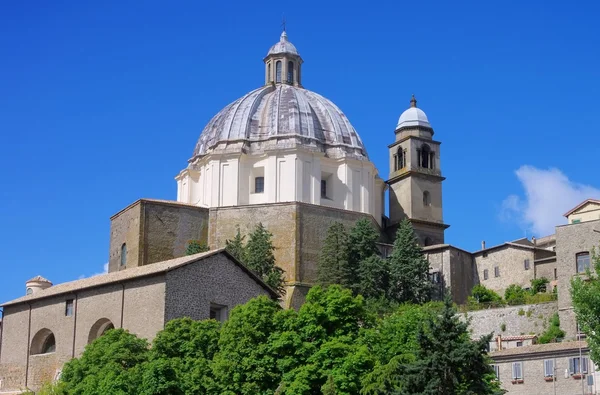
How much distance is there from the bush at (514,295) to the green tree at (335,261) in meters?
8.66

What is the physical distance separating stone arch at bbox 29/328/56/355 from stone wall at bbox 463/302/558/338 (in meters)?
19.4

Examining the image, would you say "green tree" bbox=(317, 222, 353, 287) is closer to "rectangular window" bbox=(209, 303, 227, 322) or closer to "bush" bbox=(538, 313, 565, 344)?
"bush" bbox=(538, 313, 565, 344)

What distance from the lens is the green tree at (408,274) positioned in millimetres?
62875

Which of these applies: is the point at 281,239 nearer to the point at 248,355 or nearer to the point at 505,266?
the point at 505,266

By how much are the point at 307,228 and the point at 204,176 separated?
825 cm

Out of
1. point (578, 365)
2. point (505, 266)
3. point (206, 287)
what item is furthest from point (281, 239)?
point (578, 365)

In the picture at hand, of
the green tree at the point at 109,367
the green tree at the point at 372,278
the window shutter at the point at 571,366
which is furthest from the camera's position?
the green tree at the point at 372,278

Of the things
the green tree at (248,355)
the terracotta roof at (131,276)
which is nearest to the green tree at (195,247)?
the terracotta roof at (131,276)

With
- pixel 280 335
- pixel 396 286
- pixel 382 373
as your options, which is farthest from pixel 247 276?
pixel 396 286

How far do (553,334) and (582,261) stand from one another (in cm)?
422

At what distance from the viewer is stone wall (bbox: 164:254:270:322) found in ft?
149

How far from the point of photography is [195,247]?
2554 inches

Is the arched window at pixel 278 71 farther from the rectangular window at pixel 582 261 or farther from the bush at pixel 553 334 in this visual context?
the bush at pixel 553 334

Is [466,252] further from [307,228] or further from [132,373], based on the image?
[132,373]
